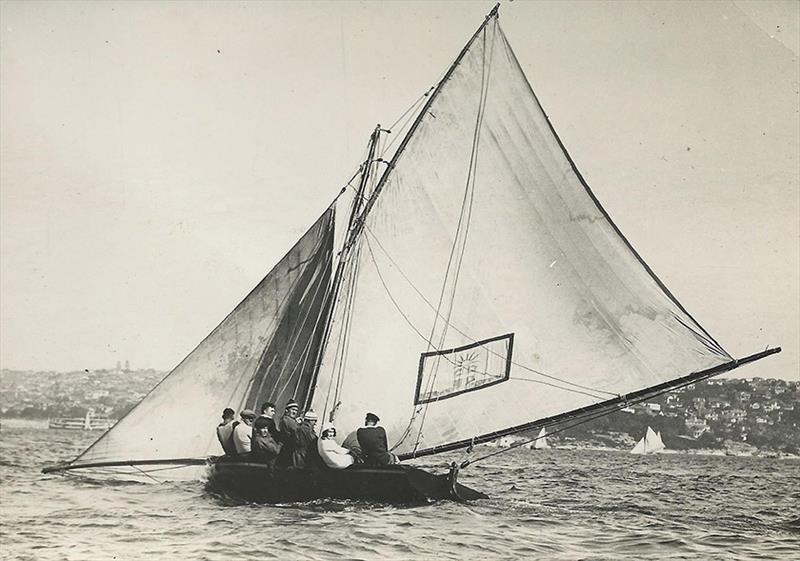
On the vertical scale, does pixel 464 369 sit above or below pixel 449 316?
below

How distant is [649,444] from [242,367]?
9.08m

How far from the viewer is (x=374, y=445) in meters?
10.7

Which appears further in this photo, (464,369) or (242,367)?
(242,367)

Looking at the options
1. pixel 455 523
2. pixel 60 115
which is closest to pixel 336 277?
pixel 455 523

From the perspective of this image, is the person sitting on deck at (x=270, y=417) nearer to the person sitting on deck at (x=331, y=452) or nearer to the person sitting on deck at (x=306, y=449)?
the person sitting on deck at (x=306, y=449)

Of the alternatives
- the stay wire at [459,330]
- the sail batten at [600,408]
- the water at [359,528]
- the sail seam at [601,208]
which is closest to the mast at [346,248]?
the stay wire at [459,330]

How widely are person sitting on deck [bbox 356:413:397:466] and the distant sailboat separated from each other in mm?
7221

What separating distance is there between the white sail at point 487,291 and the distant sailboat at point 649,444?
595cm

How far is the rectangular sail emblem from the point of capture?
11.2 metres

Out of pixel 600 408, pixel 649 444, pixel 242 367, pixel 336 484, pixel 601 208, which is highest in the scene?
pixel 601 208

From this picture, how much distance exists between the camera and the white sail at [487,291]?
11.1 meters

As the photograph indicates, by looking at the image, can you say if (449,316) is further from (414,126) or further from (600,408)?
(414,126)

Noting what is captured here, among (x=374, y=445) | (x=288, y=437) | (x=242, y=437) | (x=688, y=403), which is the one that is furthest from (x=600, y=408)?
(x=688, y=403)

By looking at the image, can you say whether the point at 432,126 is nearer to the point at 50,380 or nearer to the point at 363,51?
the point at 363,51
